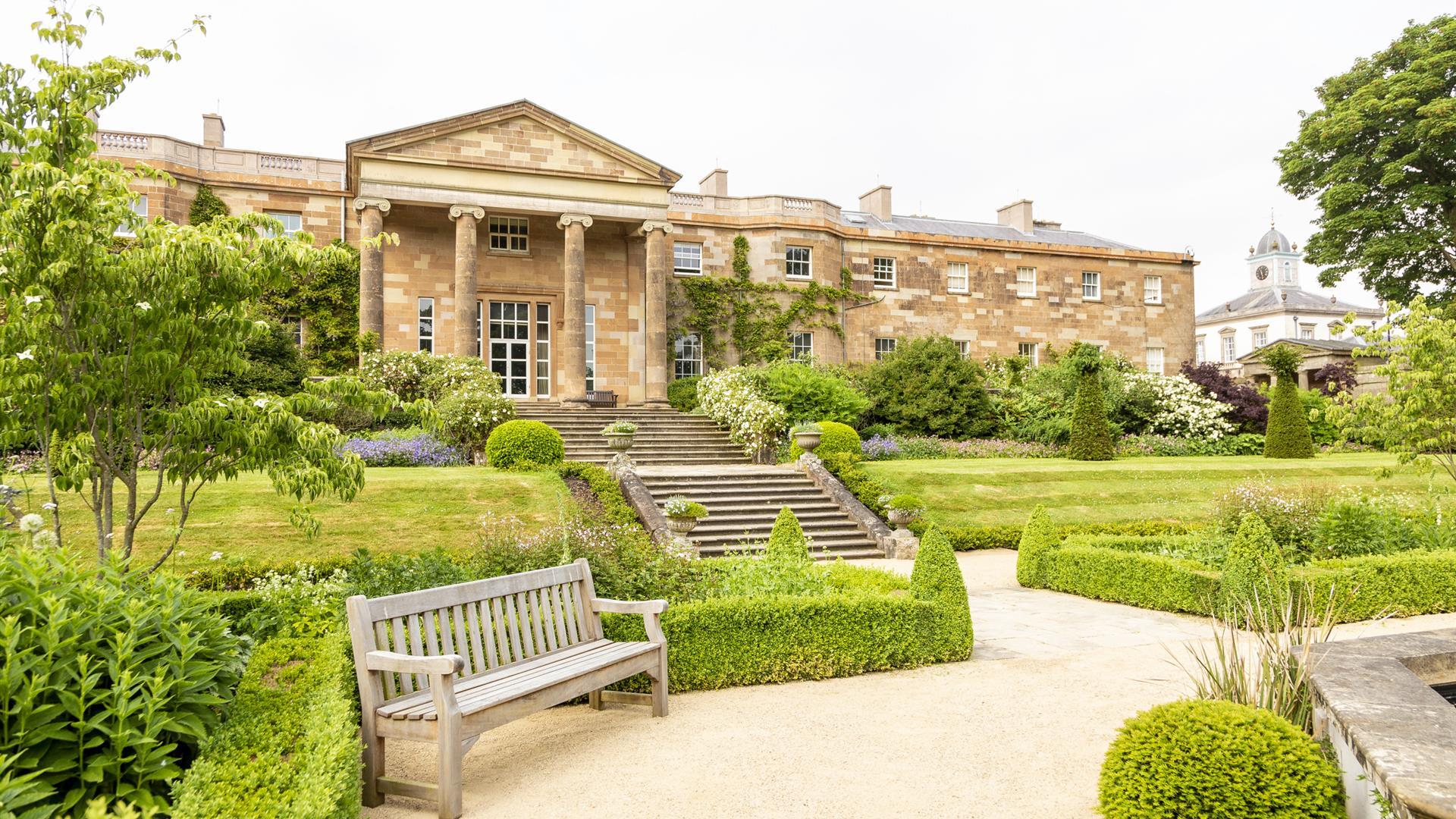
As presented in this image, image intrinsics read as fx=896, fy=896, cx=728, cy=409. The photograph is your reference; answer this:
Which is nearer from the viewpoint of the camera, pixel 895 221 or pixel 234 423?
pixel 234 423

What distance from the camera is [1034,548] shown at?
11391mm

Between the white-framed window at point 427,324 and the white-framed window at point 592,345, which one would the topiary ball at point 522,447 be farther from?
the white-framed window at point 592,345

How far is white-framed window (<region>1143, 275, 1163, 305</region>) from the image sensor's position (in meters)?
33.8

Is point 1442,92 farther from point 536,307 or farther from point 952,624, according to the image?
point 952,624

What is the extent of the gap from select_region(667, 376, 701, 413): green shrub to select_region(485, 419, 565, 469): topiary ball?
8.07 meters

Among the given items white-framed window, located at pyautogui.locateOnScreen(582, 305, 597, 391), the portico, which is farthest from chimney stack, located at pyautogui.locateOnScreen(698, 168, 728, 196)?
white-framed window, located at pyautogui.locateOnScreen(582, 305, 597, 391)

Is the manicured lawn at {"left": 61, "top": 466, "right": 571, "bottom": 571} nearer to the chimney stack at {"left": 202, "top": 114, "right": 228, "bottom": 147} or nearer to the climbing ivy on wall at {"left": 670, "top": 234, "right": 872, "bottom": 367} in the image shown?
the climbing ivy on wall at {"left": 670, "top": 234, "right": 872, "bottom": 367}

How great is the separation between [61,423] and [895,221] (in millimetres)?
31652

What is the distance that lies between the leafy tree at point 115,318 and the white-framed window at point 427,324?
1817 cm

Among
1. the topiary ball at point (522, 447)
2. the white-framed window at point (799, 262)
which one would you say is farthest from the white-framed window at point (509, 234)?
the topiary ball at point (522, 447)

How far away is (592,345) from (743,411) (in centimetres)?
678

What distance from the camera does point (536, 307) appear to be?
998 inches

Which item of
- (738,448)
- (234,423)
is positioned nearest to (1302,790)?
Result: (234,423)

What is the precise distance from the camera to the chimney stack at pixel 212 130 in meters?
25.5
